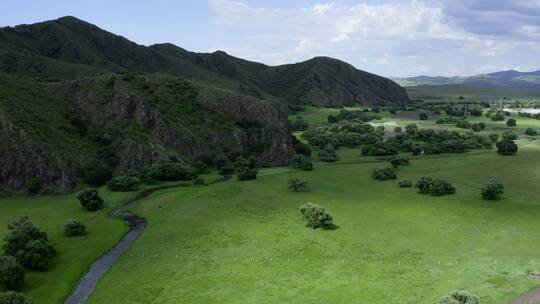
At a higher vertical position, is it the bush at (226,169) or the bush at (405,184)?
the bush at (226,169)

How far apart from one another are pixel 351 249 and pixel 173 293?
3277 cm

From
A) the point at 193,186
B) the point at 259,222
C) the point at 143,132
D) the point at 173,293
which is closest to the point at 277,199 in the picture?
the point at 259,222

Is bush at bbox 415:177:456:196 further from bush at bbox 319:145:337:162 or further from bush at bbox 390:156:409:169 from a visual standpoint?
bush at bbox 319:145:337:162

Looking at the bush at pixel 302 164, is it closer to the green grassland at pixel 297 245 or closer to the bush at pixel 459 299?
the green grassland at pixel 297 245

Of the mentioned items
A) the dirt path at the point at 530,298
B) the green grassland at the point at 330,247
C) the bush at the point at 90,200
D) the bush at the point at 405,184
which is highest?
the bush at the point at 90,200

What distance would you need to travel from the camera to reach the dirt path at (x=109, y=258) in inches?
2766

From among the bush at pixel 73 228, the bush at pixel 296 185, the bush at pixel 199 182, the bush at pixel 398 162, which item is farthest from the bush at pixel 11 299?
the bush at pixel 398 162

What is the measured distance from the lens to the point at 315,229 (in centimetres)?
9588

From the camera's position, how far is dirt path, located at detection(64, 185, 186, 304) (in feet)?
230

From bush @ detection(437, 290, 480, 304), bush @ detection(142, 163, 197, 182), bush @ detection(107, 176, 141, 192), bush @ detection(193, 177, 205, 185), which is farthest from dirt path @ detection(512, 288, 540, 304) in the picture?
bush @ detection(142, 163, 197, 182)

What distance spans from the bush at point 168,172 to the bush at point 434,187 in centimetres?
6809

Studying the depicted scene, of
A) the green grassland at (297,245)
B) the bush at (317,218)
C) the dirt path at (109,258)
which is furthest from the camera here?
the bush at (317,218)

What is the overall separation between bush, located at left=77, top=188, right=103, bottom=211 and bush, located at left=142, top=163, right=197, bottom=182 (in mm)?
26681

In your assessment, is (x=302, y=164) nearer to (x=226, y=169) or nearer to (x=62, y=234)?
(x=226, y=169)
